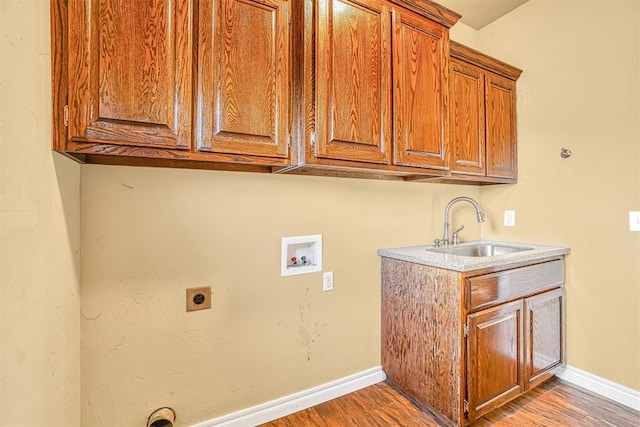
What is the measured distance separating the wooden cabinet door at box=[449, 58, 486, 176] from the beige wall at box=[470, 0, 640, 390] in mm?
454

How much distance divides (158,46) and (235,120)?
1.21ft

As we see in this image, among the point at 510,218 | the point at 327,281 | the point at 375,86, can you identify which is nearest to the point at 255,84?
the point at 375,86

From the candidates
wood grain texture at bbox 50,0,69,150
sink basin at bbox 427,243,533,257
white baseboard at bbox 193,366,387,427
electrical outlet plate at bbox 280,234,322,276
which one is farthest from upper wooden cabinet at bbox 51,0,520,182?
white baseboard at bbox 193,366,387,427

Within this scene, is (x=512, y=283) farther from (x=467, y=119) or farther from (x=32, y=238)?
(x=32, y=238)

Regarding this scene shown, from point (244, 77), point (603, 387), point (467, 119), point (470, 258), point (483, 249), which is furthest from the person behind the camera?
point (483, 249)

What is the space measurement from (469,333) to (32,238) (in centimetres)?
181

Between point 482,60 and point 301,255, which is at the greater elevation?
point 482,60

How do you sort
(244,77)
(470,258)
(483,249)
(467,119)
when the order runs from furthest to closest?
(483,249) < (467,119) < (470,258) < (244,77)

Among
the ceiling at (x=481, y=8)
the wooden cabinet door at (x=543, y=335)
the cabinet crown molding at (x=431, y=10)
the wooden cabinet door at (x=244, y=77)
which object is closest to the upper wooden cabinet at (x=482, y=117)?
the cabinet crown molding at (x=431, y=10)

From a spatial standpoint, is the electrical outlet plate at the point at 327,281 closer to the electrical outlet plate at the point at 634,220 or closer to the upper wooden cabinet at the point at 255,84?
the upper wooden cabinet at the point at 255,84

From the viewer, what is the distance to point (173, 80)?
1164 mm

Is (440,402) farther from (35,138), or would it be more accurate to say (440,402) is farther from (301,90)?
(35,138)

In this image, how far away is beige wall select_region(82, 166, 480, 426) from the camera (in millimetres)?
1322

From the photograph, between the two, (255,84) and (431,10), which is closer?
(255,84)
